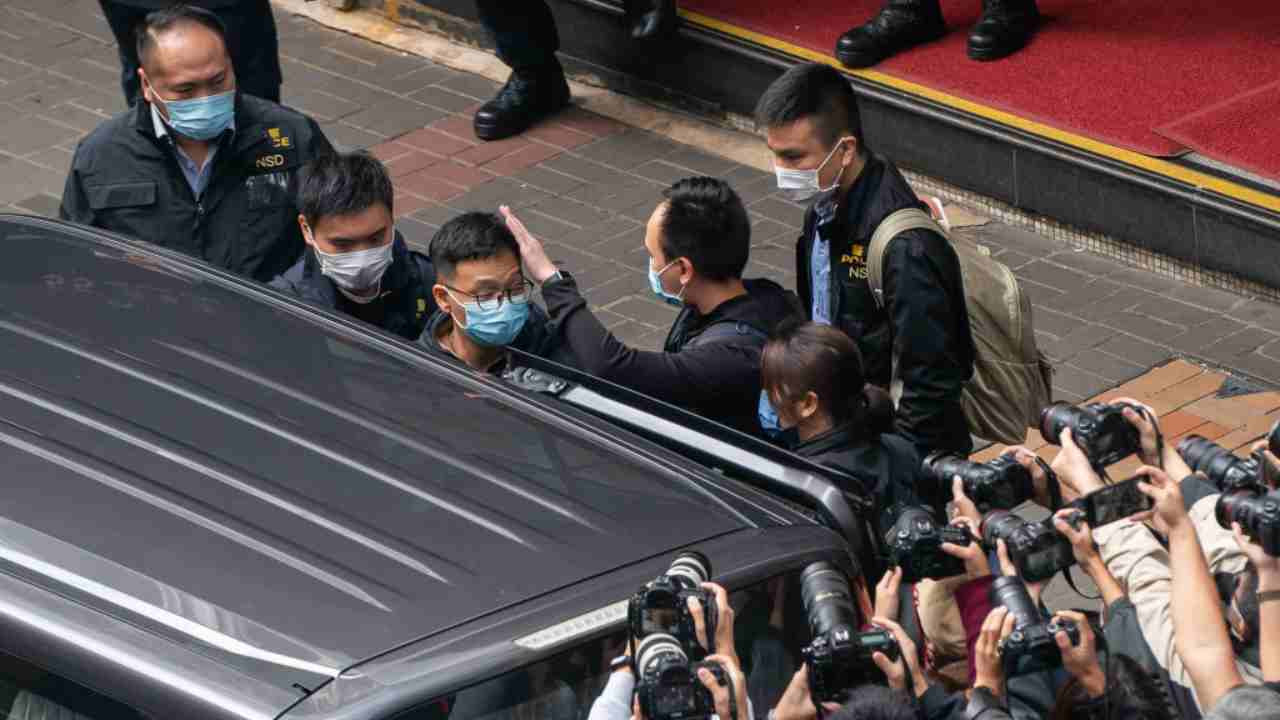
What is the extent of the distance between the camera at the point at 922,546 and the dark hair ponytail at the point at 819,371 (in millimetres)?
662

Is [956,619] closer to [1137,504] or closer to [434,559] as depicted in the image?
[1137,504]

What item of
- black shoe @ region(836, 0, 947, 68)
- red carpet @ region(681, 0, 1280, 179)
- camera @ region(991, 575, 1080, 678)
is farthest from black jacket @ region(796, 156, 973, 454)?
black shoe @ region(836, 0, 947, 68)

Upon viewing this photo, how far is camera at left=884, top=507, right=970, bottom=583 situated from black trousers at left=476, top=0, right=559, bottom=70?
5.94 meters

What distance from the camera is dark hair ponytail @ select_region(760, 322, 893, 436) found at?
15.7 feet

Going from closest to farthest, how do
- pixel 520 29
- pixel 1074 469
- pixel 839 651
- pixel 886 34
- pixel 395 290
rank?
pixel 839 651 → pixel 1074 469 → pixel 395 290 → pixel 886 34 → pixel 520 29

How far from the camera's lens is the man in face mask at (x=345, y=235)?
5.41 m

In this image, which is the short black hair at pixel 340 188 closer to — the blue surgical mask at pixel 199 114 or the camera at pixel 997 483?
the blue surgical mask at pixel 199 114

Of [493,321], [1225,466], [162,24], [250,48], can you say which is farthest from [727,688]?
[250,48]

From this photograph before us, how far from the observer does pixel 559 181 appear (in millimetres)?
9430

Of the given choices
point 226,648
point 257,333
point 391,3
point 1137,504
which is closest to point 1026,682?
point 1137,504

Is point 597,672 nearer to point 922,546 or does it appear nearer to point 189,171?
point 922,546

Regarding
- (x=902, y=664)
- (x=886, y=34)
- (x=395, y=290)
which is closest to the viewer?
(x=902, y=664)

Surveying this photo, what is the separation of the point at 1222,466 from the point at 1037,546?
544mm

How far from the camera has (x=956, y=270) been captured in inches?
209
